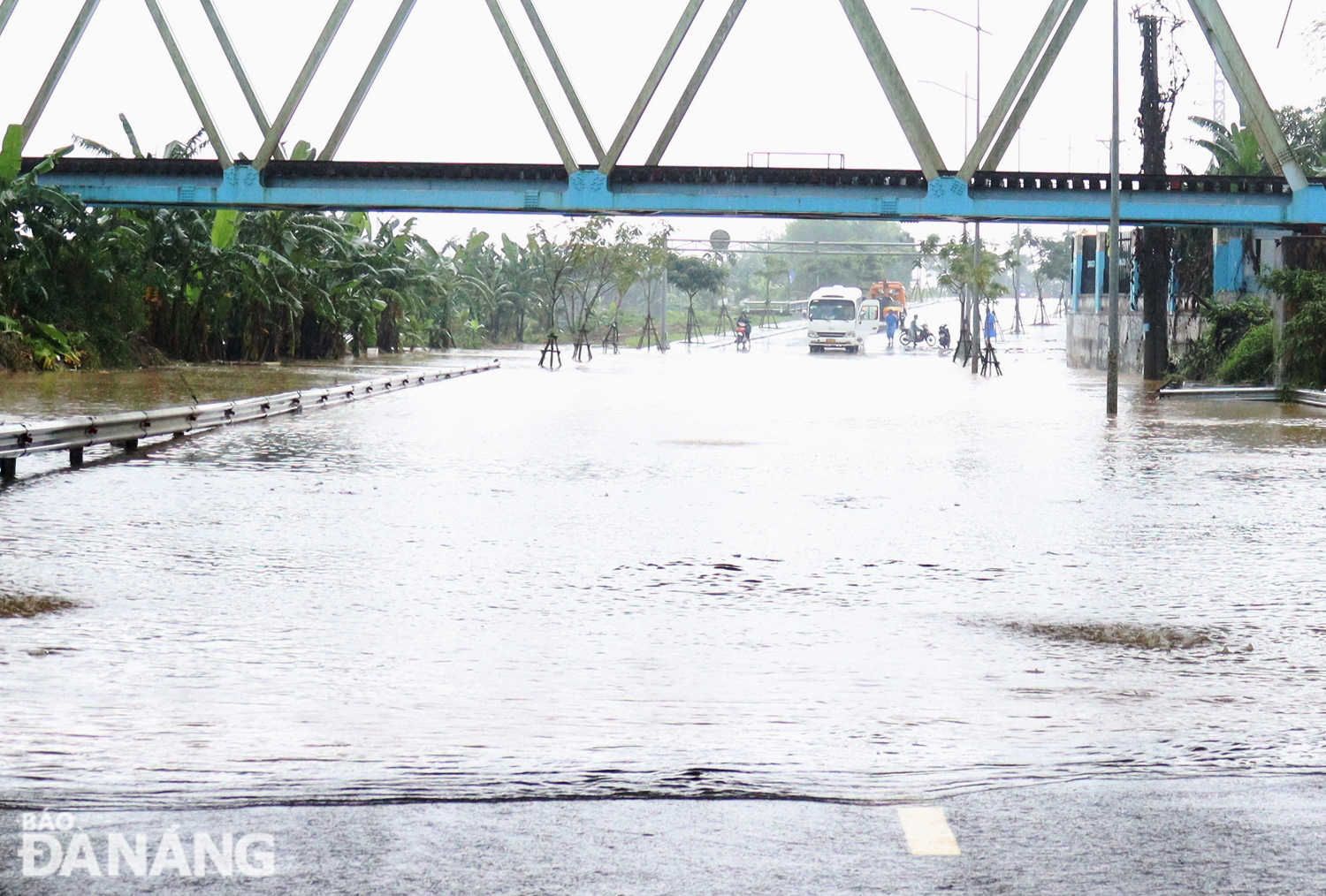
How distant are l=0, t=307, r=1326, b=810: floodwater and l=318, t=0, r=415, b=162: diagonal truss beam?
17.4 metres

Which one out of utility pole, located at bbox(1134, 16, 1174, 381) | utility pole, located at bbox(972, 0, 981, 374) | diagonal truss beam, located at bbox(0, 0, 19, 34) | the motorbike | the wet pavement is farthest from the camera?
the motorbike

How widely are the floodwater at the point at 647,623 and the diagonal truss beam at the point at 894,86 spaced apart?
17.0 m

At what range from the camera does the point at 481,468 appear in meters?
Answer: 16.6

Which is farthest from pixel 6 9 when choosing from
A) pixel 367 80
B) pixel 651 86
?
pixel 651 86

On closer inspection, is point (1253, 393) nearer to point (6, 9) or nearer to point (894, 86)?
point (894, 86)

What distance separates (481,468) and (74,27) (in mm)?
24730

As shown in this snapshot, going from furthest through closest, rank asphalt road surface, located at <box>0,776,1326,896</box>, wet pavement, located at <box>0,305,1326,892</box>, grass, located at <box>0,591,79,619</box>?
1. grass, located at <box>0,591,79,619</box>
2. wet pavement, located at <box>0,305,1326,892</box>
3. asphalt road surface, located at <box>0,776,1326,896</box>

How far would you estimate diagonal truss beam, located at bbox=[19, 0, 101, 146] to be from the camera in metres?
37.0

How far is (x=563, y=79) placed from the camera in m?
35.0

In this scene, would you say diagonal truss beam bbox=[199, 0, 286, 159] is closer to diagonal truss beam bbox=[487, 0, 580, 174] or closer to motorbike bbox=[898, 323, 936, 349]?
diagonal truss beam bbox=[487, 0, 580, 174]

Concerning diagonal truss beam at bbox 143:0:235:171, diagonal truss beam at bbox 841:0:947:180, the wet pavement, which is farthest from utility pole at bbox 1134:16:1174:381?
the wet pavement

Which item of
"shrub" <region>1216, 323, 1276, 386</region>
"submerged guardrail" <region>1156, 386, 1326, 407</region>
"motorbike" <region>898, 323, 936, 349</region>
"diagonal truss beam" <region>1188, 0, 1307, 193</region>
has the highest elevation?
"diagonal truss beam" <region>1188, 0, 1307, 193</region>

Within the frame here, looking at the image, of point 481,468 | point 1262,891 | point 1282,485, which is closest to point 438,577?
point 1262,891

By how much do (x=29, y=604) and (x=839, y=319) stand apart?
71.7 metres
